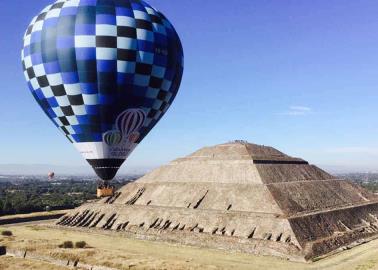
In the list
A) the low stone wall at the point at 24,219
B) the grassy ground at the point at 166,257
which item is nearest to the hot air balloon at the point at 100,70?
the grassy ground at the point at 166,257

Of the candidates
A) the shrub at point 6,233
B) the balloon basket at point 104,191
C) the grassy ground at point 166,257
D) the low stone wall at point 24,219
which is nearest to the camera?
the grassy ground at point 166,257

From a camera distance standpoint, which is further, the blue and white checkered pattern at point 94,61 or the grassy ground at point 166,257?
the blue and white checkered pattern at point 94,61

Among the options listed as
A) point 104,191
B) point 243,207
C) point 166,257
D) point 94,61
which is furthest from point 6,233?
point 243,207

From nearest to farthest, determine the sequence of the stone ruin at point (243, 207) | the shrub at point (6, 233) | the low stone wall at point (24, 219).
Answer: the stone ruin at point (243, 207) < the shrub at point (6, 233) < the low stone wall at point (24, 219)

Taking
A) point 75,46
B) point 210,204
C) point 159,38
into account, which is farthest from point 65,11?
point 210,204

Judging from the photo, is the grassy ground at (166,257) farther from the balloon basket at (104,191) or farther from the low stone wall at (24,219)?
the low stone wall at (24,219)

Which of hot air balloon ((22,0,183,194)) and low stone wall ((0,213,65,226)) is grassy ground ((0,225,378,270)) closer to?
hot air balloon ((22,0,183,194))

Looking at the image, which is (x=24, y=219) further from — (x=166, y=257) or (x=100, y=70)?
(x=166, y=257)

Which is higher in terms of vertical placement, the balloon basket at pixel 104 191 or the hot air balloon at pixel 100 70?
the hot air balloon at pixel 100 70

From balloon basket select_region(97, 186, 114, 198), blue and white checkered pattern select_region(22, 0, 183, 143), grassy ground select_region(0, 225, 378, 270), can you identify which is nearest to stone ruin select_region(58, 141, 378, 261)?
grassy ground select_region(0, 225, 378, 270)
